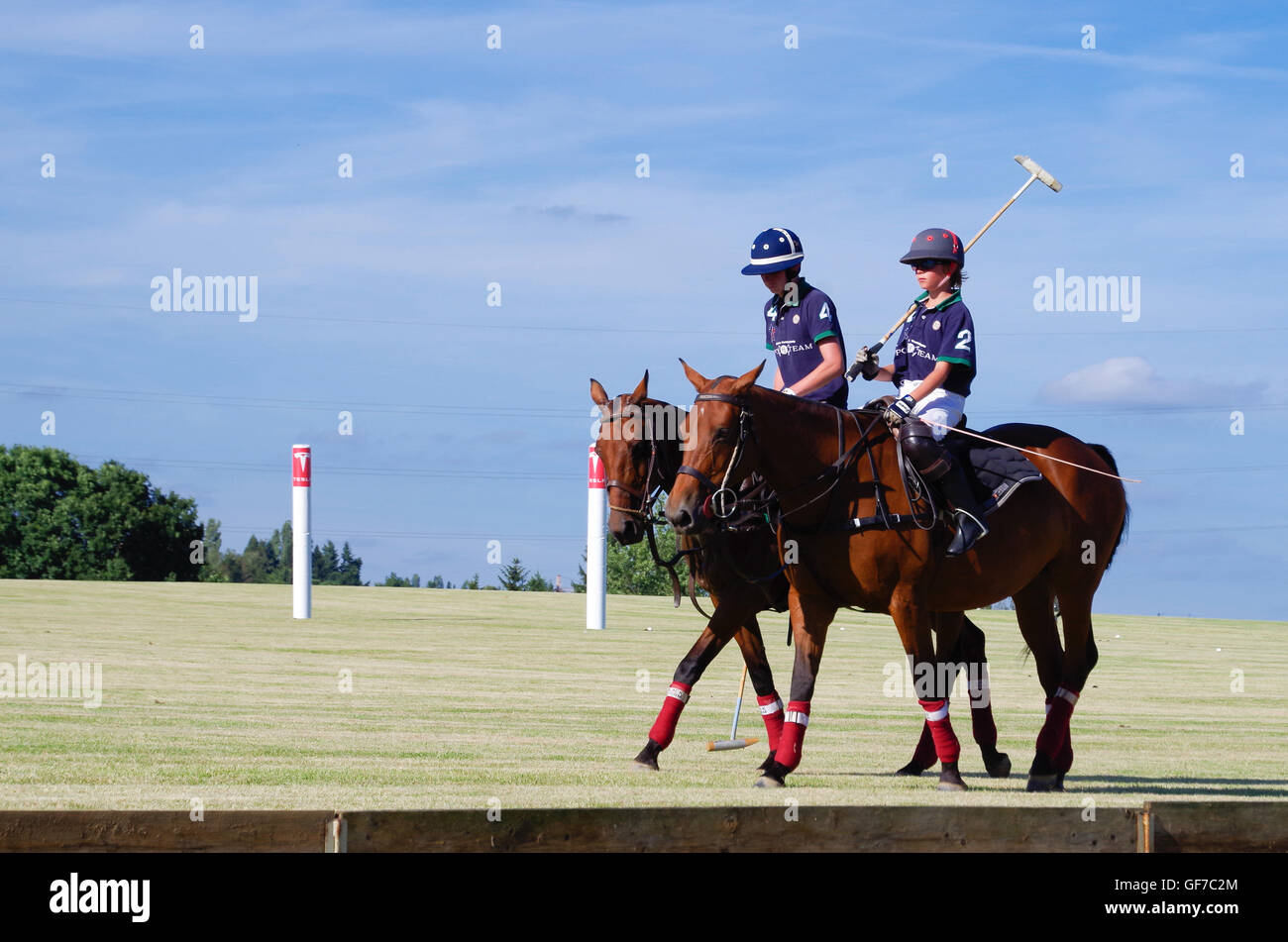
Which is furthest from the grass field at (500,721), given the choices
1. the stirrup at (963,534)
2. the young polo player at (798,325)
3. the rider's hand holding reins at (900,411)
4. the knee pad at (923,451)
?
the young polo player at (798,325)

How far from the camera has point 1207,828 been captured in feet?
27.9

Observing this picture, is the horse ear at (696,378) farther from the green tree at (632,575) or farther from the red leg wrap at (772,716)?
the green tree at (632,575)

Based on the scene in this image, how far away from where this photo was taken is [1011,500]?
12.2 m

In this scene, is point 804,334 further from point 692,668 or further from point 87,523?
point 87,523

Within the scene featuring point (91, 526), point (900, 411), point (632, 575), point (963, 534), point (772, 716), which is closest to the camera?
point (963, 534)

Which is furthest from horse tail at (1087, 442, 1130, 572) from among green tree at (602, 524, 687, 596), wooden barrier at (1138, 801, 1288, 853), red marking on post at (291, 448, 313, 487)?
green tree at (602, 524, 687, 596)

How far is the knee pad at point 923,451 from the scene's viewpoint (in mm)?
11484

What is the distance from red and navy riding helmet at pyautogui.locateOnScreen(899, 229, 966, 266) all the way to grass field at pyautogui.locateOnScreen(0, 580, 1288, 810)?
391 centimetres

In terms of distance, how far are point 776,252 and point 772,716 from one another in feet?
11.8

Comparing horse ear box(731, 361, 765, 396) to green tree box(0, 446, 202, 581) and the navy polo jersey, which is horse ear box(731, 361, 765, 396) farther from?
green tree box(0, 446, 202, 581)

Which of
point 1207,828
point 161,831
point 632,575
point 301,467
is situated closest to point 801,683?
point 1207,828

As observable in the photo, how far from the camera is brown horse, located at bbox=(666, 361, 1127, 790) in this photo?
424 inches
